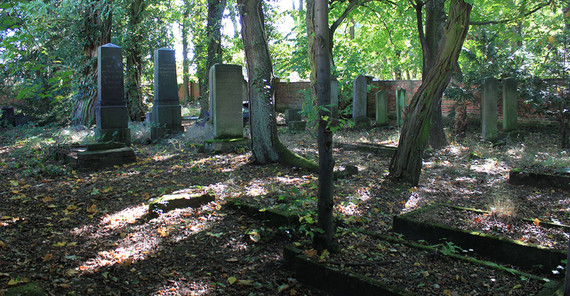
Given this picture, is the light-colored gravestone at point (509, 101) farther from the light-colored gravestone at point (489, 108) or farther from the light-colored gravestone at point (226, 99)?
the light-colored gravestone at point (226, 99)

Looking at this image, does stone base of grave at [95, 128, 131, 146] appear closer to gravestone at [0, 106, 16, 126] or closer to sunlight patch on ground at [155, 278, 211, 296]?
sunlight patch on ground at [155, 278, 211, 296]

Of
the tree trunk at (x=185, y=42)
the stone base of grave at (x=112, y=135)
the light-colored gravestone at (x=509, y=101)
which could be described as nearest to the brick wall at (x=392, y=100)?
the light-colored gravestone at (x=509, y=101)

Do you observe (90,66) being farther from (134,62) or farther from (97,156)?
(97,156)

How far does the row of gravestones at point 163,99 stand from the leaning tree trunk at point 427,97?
4.62 m

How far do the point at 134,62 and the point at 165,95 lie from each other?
4716mm

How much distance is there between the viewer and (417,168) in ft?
23.5

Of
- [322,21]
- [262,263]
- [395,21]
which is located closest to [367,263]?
[262,263]

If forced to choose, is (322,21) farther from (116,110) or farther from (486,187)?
(116,110)

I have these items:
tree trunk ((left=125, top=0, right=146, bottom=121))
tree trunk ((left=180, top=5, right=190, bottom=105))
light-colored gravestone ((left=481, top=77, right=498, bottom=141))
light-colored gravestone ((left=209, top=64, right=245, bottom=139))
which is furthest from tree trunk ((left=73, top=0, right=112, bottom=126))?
light-colored gravestone ((left=481, top=77, right=498, bottom=141))

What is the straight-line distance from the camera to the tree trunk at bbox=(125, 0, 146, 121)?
16469 mm

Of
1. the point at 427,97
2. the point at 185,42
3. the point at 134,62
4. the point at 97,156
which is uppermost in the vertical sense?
the point at 185,42

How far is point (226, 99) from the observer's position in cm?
1043

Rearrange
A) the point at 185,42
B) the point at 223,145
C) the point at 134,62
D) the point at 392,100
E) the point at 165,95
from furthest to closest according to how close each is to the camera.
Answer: the point at 185,42 < the point at 392,100 < the point at 134,62 < the point at 165,95 < the point at 223,145

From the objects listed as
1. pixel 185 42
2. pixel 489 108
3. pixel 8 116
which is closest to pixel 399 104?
pixel 489 108
